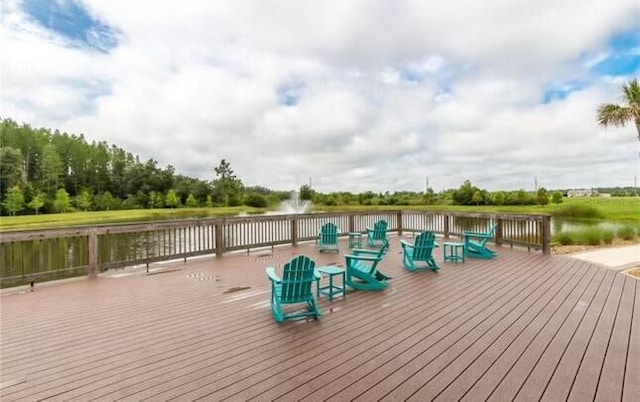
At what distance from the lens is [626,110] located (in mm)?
7738

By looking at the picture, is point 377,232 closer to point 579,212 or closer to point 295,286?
point 295,286

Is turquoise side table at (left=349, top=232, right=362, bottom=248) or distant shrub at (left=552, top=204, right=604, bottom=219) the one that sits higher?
distant shrub at (left=552, top=204, right=604, bottom=219)

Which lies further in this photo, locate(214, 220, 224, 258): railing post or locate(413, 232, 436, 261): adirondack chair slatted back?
locate(214, 220, 224, 258): railing post

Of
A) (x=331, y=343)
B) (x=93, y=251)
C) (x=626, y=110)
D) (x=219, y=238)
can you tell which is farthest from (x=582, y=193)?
(x=93, y=251)

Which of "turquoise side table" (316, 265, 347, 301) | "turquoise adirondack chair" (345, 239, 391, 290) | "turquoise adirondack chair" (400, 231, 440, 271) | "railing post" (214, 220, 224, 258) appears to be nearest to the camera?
"turquoise side table" (316, 265, 347, 301)

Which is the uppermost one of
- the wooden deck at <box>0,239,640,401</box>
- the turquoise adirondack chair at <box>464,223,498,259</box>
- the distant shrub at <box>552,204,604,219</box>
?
the distant shrub at <box>552,204,604,219</box>

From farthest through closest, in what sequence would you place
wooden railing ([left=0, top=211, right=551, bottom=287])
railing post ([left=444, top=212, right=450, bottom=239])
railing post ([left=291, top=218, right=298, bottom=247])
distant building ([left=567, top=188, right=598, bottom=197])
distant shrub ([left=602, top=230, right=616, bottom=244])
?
distant building ([left=567, top=188, right=598, bottom=197]), railing post ([left=444, top=212, right=450, bottom=239]), distant shrub ([left=602, top=230, right=616, bottom=244]), railing post ([left=291, top=218, right=298, bottom=247]), wooden railing ([left=0, top=211, right=551, bottom=287])

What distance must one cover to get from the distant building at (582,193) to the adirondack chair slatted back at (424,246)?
75.7ft

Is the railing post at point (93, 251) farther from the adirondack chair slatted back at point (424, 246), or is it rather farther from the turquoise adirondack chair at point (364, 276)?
the adirondack chair slatted back at point (424, 246)

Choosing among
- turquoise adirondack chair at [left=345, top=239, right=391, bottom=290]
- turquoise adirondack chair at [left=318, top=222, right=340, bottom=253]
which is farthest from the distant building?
turquoise adirondack chair at [left=345, top=239, right=391, bottom=290]

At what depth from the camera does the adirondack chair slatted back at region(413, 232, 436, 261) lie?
19.9 ft

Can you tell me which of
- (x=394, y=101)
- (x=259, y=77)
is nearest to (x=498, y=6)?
(x=394, y=101)

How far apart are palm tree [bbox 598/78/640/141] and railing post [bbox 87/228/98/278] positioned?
12130 mm

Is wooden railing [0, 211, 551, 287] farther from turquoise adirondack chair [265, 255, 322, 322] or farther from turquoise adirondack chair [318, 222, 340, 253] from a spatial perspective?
turquoise adirondack chair [265, 255, 322, 322]
